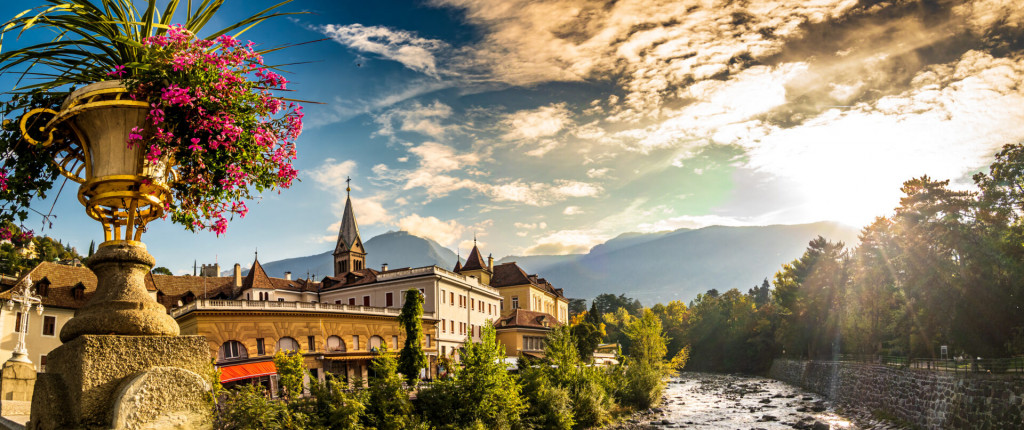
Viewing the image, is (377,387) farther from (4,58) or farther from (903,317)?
(903,317)

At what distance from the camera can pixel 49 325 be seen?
4134cm

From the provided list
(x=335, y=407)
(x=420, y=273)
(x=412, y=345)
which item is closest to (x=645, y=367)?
(x=420, y=273)

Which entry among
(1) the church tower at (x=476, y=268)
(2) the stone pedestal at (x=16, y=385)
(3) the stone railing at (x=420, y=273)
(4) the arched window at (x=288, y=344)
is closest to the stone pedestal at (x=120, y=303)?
(2) the stone pedestal at (x=16, y=385)

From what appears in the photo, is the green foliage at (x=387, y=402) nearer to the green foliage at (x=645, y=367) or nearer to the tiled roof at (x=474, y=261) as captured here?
the green foliage at (x=645, y=367)

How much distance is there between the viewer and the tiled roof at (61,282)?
41812 mm

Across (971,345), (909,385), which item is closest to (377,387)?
(909,385)

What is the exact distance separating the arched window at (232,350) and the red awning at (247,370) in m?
1.30

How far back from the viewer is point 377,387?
23.5m

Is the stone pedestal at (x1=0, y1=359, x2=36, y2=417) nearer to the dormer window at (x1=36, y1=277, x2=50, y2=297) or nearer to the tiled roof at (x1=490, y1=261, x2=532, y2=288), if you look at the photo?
the dormer window at (x1=36, y1=277, x2=50, y2=297)

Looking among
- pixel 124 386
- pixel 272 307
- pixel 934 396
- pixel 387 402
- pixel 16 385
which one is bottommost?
pixel 934 396

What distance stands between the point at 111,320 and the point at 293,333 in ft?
130

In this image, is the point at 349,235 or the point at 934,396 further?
the point at 349,235

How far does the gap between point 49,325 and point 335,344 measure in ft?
65.8

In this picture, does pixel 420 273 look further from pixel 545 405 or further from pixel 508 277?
pixel 508 277
